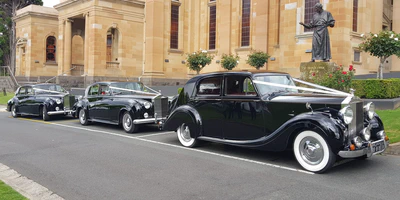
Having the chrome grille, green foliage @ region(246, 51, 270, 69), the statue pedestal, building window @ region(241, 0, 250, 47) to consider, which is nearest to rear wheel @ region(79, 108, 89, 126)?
the chrome grille

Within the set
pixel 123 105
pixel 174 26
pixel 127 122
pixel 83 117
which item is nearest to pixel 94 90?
pixel 83 117

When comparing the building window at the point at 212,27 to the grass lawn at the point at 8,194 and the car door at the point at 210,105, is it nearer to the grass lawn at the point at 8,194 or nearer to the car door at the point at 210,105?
the car door at the point at 210,105

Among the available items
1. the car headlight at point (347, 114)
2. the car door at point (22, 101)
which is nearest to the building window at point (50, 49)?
the car door at point (22, 101)

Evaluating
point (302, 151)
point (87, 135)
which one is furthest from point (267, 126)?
point (87, 135)

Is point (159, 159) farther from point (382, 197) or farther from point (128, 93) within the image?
point (128, 93)

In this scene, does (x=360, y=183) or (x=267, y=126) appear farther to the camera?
(x=267, y=126)

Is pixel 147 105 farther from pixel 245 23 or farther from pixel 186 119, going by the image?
pixel 245 23

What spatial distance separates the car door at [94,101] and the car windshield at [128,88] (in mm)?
768

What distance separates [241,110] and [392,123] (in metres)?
5.21

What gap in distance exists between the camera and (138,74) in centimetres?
3070

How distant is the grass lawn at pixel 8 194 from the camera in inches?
187

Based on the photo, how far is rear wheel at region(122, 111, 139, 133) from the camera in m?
11.0

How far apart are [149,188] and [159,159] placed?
2.00 metres

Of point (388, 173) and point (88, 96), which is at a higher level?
point (88, 96)
